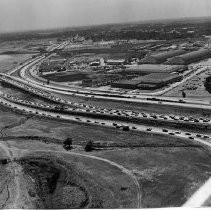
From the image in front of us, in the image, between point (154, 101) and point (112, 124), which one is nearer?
point (112, 124)

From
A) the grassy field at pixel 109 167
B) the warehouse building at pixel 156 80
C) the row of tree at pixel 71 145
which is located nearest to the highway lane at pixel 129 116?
the grassy field at pixel 109 167

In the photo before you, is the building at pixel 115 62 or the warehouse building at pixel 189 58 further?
the building at pixel 115 62

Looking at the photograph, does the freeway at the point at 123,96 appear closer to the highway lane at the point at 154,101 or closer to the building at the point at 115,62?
the highway lane at the point at 154,101

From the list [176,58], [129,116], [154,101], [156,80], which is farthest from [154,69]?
[129,116]

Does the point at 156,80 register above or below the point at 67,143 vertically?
above

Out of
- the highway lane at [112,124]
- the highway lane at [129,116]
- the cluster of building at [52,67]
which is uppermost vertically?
the cluster of building at [52,67]

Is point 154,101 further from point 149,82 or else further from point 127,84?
point 127,84

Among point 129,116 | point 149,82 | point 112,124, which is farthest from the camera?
point 149,82

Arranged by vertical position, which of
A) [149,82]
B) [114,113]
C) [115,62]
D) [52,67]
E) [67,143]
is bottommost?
[114,113]

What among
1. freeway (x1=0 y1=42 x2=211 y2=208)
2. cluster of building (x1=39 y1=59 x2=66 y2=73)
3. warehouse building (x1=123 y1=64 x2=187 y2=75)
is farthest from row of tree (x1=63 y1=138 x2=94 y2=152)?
cluster of building (x1=39 y1=59 x2=66 y2=73)

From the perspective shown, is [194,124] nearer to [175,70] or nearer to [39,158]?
[39,158]

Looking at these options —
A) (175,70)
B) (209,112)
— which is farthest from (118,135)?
(175,70)
